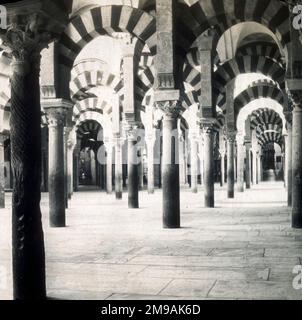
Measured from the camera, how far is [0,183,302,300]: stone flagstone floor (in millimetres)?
3129

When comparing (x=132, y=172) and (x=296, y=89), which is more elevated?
(x=296, y=89)

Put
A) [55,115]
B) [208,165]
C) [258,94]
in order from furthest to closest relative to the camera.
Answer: [258,94]
[208,165]
[55,115]

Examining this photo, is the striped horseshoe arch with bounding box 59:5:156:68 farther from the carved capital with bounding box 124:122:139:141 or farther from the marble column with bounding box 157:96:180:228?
the carved capital with bounding box 124:122:139:141

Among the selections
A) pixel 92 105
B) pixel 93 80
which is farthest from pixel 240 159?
pixel 93 80

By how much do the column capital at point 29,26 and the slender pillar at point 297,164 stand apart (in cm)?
409

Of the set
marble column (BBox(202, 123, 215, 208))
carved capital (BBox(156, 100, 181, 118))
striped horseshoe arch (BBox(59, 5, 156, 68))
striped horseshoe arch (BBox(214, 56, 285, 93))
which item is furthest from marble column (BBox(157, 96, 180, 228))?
striped horseshoe arch (BBox(214, 56, 285, 93))

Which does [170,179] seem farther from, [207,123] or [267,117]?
[267,117]

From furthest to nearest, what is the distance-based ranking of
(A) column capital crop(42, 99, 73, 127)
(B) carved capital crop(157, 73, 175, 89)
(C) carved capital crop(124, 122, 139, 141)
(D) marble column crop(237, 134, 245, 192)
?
(D) marble column crop(237, 134, 245, 192) → (C) carved capital crop(124, 122, 139, 141) → (A) column capital crop(42, 99, 73, 127) → (B) carved capital crop(157, 73, 175, 89)

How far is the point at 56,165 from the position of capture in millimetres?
6938

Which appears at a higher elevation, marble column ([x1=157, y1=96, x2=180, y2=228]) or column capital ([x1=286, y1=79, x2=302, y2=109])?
column capital ([x1=286, y1=79, x2=302, y2=109])

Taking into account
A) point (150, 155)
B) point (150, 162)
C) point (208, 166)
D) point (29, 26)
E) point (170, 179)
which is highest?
point (29, 26)

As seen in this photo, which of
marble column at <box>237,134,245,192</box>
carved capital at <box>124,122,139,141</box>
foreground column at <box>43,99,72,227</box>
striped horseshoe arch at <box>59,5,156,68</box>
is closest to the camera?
foreground column at <box>43,99,72,227</box>

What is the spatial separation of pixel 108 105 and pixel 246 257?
11.9 meters

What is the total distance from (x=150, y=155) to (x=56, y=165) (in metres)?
8.11
